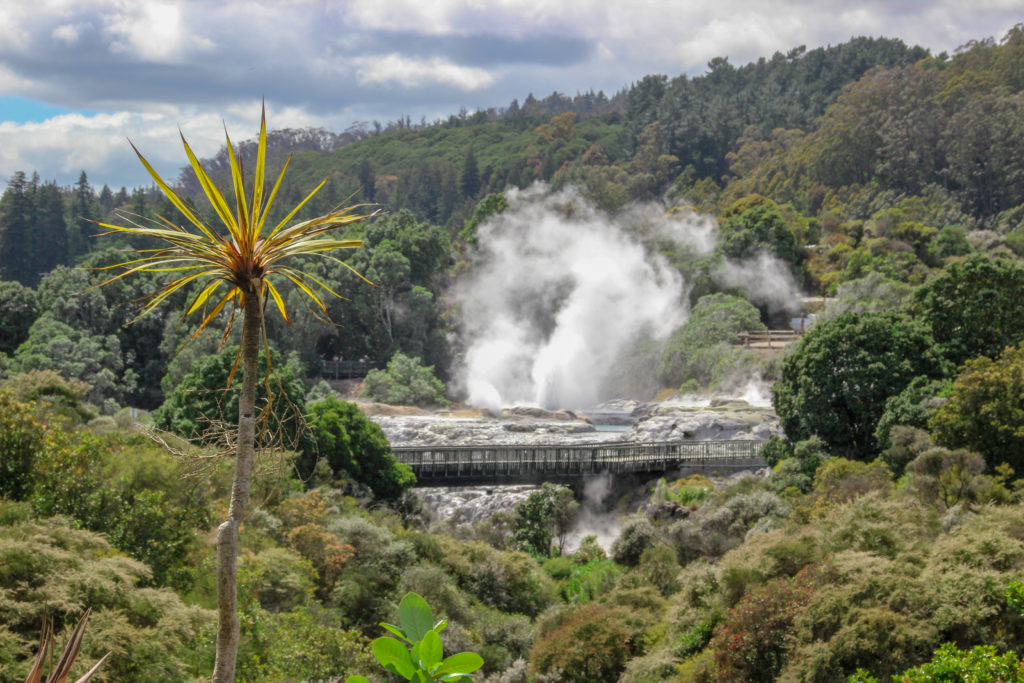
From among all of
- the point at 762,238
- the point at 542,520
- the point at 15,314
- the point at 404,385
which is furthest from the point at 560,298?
the point at 542,520

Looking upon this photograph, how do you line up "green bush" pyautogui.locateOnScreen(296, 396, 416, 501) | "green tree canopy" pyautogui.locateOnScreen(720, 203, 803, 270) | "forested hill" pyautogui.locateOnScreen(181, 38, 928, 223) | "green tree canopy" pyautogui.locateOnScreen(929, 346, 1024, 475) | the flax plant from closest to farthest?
the flax plant → "green tree canopy" pyautogui.locateOnScreen(929, 346, 1024, 475) → "green bush" pyautogui.locateOnScreen(296, 396, 416, 501) → "green tree canopy" pyautogui.locateOnScreen(720, 203, 803, 270) → "forested hill" pyautogui.locateOnScreen(181, 38, 928, 223)

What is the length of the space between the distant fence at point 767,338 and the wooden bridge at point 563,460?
17121 mm

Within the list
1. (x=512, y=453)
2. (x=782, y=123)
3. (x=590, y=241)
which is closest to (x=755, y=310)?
(x=590, y=241)

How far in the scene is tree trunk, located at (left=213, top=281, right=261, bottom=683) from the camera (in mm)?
3879

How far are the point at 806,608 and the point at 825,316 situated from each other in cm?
3263

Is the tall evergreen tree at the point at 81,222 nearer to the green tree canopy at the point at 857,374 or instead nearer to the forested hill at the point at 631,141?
the forested hill at the point at 631,141

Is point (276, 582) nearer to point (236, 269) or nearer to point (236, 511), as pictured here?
point (236, 511)

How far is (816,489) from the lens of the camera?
22703 mm

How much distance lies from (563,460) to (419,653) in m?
28.3

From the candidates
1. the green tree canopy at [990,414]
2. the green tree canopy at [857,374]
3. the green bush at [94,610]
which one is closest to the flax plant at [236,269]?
the green bush at [94,610]

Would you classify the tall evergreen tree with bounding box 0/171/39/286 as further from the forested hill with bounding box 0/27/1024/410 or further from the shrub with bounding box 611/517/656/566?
the shrub with bounding box 611/517/656/566

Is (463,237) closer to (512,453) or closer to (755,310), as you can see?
(755,310)

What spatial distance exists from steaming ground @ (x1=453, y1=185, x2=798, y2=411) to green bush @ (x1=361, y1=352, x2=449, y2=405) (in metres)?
4.84

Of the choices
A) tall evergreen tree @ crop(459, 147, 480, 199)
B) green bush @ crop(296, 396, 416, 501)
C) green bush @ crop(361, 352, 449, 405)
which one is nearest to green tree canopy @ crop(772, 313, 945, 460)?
green bush @ crop(296, 396, 416, 501)
